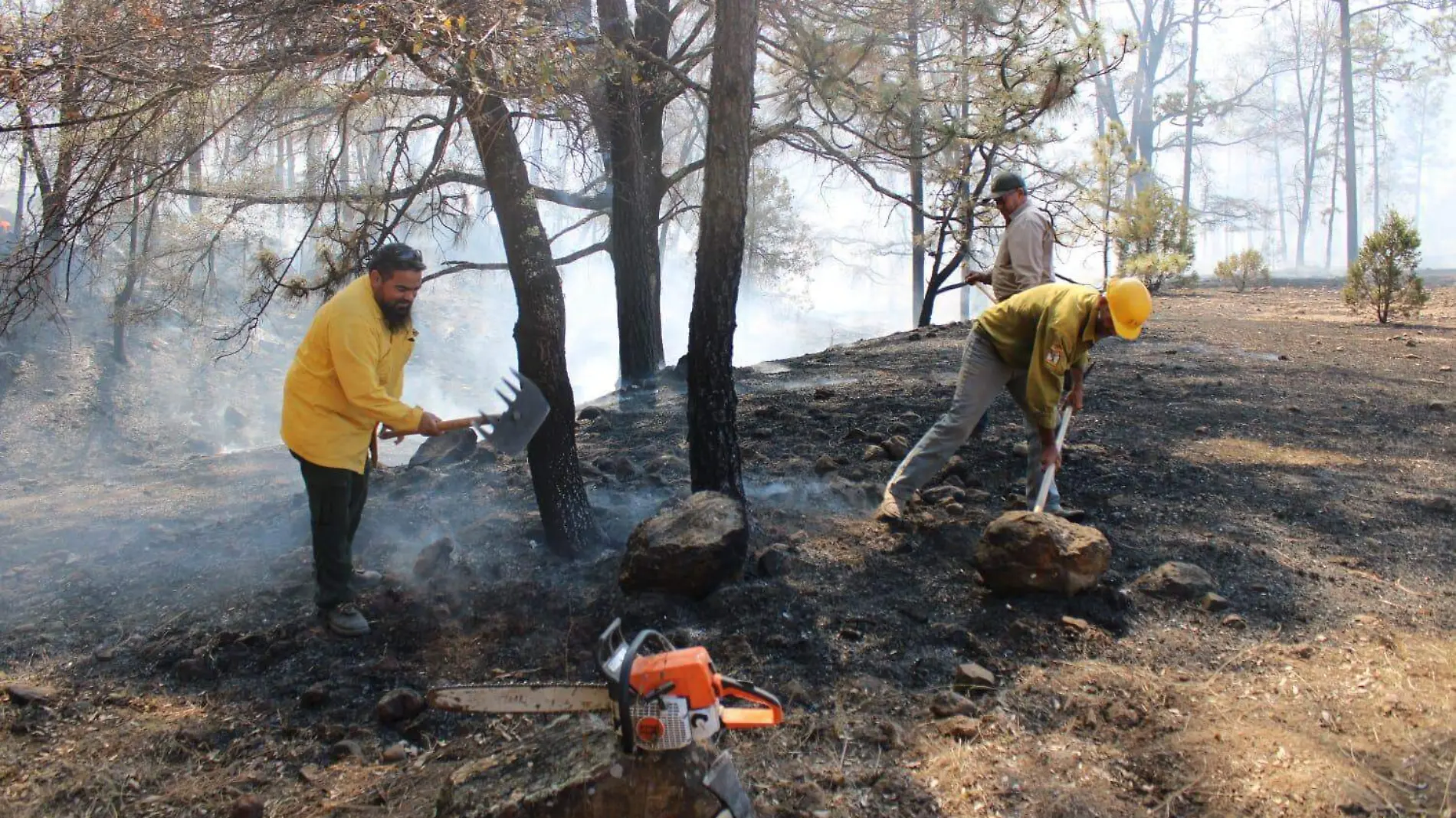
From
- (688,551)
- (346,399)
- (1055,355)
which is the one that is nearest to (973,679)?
(688,551)

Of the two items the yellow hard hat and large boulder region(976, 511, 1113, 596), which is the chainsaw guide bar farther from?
the yellow hard hat

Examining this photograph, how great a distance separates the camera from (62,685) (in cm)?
342

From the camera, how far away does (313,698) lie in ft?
10.6

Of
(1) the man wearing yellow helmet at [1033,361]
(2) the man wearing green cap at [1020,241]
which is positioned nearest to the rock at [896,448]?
(1) the man wearing yellow helmet at [1033,361]

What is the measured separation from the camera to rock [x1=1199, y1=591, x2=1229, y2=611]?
3.48 metres

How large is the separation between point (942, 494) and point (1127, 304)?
4.90 feet

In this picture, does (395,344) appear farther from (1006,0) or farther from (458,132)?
(1006,0)

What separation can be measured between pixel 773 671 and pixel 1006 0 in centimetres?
566

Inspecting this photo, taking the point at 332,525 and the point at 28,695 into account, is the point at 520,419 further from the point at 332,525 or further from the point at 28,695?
the point at 28,695

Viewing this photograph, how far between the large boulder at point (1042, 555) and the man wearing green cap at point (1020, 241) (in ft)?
5.08

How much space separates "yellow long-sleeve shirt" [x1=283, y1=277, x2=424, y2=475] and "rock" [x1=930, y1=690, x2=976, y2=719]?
7.44ft

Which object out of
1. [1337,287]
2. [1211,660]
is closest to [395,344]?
[1211,660]

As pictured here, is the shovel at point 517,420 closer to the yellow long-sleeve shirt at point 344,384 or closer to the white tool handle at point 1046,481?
the yellow long-sleeve shirt at point 344,384

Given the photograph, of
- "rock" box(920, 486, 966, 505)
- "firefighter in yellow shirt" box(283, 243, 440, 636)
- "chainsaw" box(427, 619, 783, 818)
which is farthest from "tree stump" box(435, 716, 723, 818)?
"rock" box(920, 486, 966, 505)
